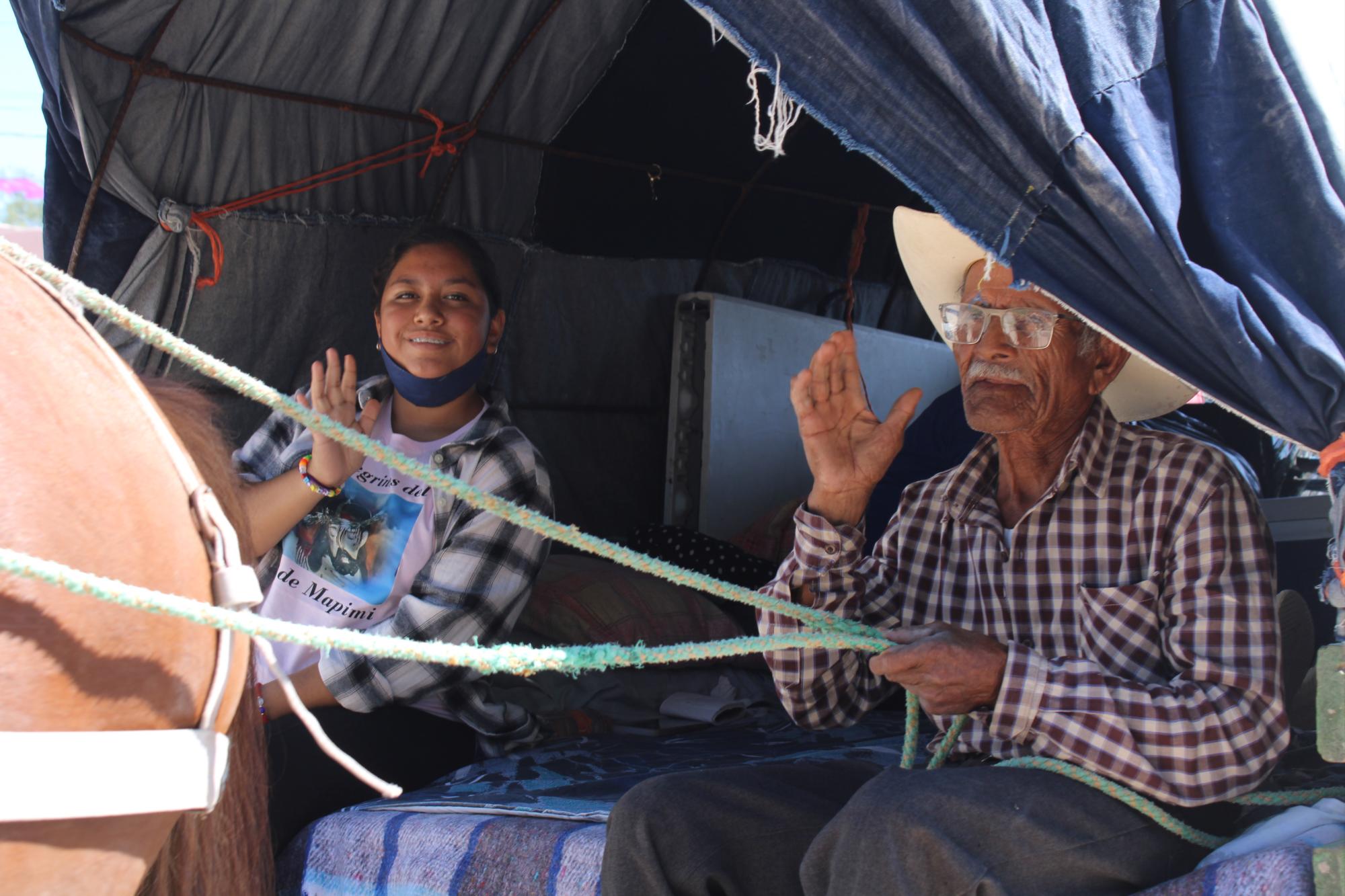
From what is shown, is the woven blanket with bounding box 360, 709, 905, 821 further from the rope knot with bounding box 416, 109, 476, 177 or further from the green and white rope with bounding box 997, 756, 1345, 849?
the rope knot with bounding box 416, 109, 476, 177

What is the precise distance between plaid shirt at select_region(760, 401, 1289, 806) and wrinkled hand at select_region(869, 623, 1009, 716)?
3 centimetres

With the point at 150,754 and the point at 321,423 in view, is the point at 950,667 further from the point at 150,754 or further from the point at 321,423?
the point at 150,754

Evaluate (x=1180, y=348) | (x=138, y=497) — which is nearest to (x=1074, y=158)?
(x=1180, y=348)

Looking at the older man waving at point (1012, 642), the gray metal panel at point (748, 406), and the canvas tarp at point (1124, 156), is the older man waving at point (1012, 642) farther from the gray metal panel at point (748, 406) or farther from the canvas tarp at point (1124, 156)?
the gray metal panel at point (748, 406)

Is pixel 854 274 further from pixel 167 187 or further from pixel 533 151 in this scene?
A: pixel 167 187

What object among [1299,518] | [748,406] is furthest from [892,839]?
[748,406]

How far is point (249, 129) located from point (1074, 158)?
241 cm

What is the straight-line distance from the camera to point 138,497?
1.10 meters

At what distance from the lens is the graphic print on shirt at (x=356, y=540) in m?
2.75

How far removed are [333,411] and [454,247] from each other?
60cm

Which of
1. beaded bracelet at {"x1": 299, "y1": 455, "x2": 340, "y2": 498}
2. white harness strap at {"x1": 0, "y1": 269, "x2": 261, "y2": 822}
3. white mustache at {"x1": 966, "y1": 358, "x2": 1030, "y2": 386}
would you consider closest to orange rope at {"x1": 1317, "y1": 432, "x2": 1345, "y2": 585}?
white mustache at {"x1": 966, "y1": 358, "x2": 1030, "y2": 386}

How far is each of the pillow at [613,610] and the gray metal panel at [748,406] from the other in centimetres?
68

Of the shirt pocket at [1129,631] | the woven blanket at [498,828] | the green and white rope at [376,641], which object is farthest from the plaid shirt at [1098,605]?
the woven blanket at [498,828]

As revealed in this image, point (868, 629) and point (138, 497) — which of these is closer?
point (138, 497)
